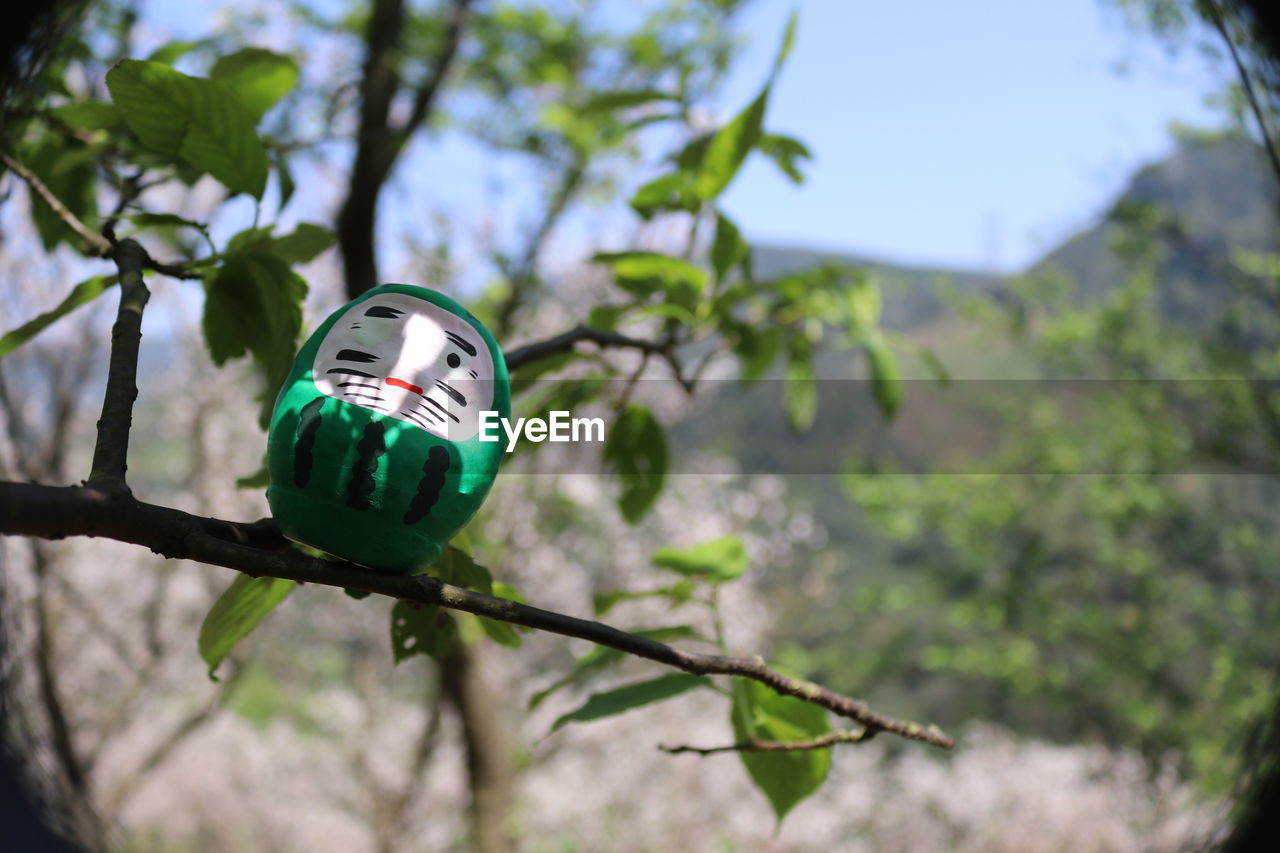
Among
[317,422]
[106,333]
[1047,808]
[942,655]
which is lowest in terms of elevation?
[1047,808]

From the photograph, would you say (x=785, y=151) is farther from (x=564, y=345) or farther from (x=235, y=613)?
(x=235, y=613)

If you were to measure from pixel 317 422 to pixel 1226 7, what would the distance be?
34cm

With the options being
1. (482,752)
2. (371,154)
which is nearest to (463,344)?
(371,154)

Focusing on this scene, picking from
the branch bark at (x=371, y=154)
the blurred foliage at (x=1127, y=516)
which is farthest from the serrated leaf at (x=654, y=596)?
the blurred foliage at (x=1127, y=516)

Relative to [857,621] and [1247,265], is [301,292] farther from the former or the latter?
[857,621]

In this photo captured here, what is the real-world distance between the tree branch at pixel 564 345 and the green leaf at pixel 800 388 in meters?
0.19

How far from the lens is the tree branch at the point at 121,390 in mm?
214

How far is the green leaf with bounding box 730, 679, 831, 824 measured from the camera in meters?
0.34

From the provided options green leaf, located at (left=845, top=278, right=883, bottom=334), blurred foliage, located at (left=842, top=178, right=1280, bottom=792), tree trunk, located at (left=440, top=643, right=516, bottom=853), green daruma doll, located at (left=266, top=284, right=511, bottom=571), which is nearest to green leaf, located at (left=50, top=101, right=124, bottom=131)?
green daruma doll, located at (left=266, top=284, right=511, bottom=571)

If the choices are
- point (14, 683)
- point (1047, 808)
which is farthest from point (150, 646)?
point (1047, 808)

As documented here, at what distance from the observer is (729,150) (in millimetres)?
445

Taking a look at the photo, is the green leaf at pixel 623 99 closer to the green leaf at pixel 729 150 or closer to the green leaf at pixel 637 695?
the green leaf at pixel 729 150

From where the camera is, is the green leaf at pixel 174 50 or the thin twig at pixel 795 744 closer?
the thin twig at pixel 795 744

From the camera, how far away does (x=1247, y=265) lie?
2746 millimetres
